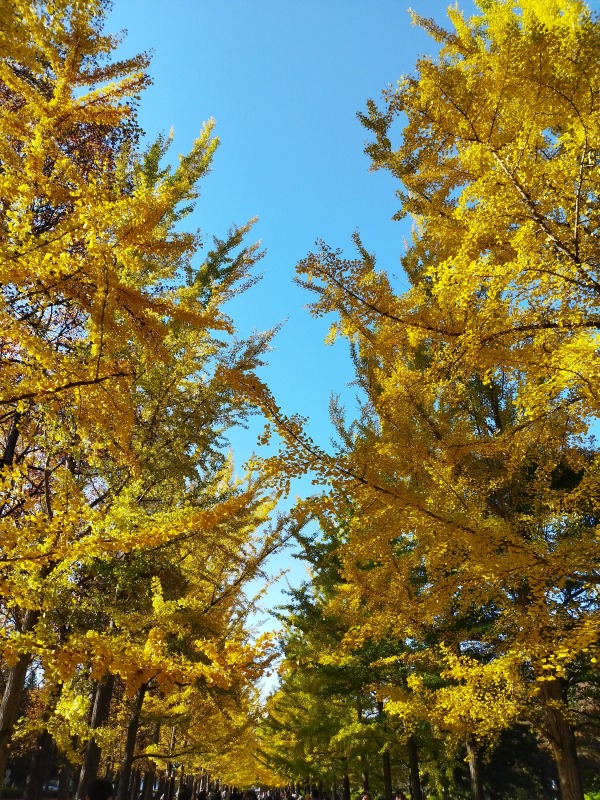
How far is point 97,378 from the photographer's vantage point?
11.7 feet

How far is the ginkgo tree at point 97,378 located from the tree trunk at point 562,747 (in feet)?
14.9

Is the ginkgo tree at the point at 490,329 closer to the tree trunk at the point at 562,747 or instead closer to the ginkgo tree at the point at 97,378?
the tree trunk at the point at 562,747

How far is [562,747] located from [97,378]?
7.53 meters

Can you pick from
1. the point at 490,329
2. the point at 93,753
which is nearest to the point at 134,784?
the point at 93,753

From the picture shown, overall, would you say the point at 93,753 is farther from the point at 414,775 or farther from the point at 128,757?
the point at 414,775

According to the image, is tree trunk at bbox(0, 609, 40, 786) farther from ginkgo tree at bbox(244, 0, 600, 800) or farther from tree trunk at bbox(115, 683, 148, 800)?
ginkgo tree at bbox(244, 0, 600, 800)

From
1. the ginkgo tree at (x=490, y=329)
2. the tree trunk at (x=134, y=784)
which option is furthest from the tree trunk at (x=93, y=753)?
the tree trunk at (x=134, y=784)

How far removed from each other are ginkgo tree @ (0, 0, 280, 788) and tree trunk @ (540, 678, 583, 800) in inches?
178

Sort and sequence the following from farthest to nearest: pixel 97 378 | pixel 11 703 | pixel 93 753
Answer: pixel 93 753, pixel 11 703, pixel 97 378

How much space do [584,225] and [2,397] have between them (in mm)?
4973

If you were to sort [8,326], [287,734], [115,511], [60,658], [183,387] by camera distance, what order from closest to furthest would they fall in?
[60,658], [8,326], [115,511], [183,387], [287,734]

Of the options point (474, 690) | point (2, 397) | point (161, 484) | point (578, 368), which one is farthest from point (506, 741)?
point (2, 397)

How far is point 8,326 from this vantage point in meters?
3.46

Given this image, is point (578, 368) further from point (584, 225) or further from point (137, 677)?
point (137, 677)
